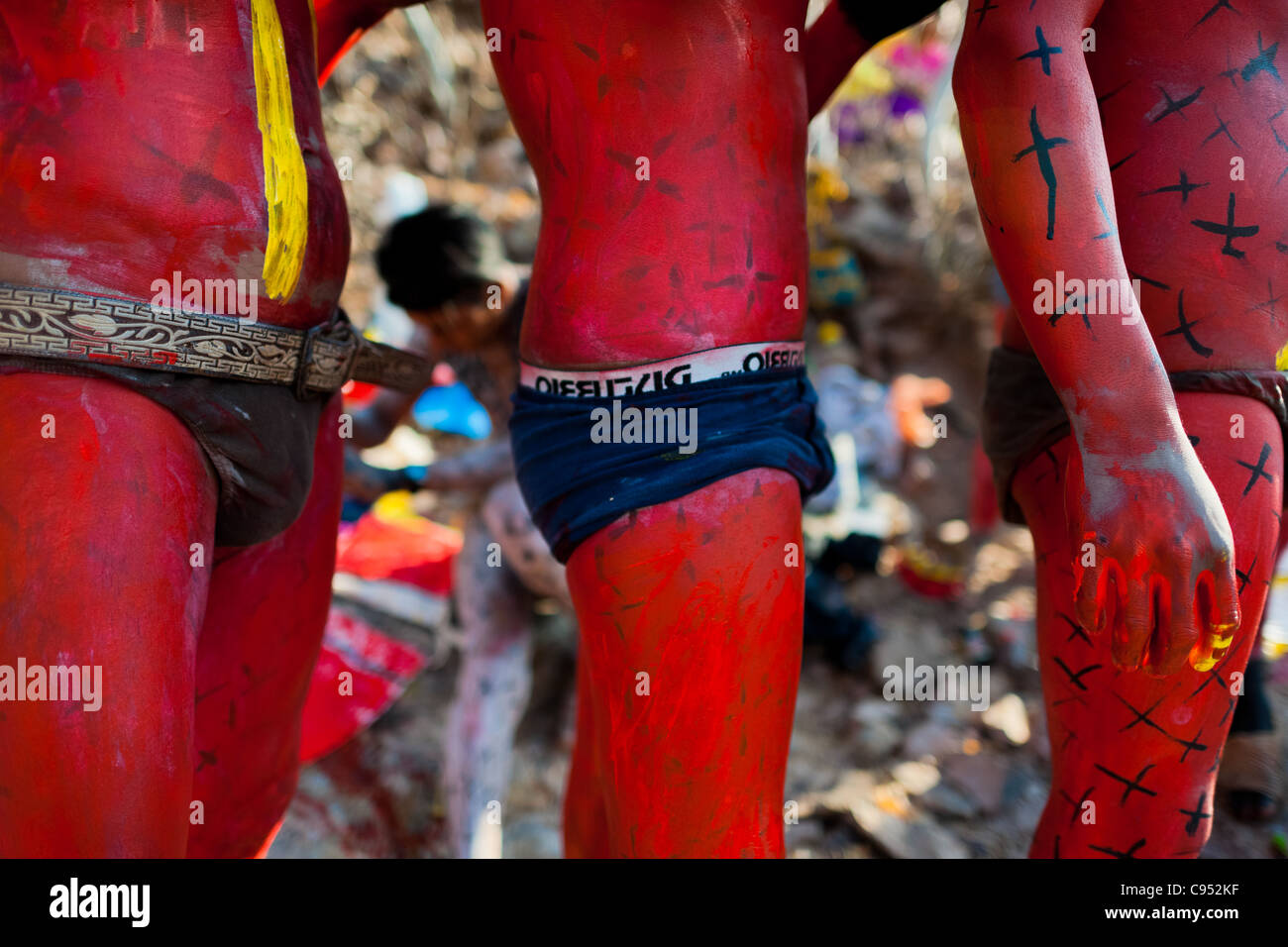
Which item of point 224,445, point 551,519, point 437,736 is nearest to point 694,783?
point 551,519

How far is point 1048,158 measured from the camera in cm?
102

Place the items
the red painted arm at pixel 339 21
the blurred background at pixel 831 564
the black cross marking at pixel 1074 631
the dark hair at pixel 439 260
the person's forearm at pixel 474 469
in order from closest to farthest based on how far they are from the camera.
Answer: the black cross marking at pixel 1074 631 → the red painted arm at pixel 339 21 → the dark hair at pixel 439 260 → the person's forearm at pixel 474 469 → the blurred background at pixel 831 564

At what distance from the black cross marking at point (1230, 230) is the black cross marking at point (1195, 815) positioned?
0.70m

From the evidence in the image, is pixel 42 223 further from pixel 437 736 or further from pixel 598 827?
pixel 437 736

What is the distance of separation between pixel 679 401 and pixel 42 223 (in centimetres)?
70

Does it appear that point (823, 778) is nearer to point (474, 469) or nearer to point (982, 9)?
point (474, 469)

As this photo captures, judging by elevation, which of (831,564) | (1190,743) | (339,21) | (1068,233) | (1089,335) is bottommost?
(1190,743)

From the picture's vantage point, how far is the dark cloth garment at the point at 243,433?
1007 millimetres

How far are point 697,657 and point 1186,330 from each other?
0.74 metres

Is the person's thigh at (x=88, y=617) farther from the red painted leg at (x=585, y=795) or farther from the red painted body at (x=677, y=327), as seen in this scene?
the red painted leg at (x=585, y=795)

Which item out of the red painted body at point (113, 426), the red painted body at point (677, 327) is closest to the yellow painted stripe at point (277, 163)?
the red painted body at point (113, 426)

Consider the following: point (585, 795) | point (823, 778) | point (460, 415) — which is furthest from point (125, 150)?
point (823, 778)

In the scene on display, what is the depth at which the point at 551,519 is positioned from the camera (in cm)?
116
